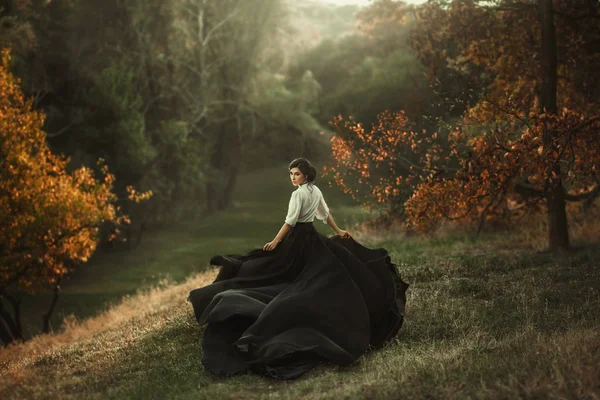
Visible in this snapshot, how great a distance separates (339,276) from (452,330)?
192cm

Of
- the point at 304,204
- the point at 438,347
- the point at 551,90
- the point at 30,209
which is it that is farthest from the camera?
the point at 30,209

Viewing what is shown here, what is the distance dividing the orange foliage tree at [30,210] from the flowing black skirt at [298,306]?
34.5 feet

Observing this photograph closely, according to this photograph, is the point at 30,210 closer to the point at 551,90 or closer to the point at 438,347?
the point at 438,347

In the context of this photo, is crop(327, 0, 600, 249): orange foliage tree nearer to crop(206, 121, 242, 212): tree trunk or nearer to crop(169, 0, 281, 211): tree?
crop(169, 0, 281, 211): tree

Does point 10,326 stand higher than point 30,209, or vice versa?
point 30,209

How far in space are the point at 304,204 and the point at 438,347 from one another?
8.37ft

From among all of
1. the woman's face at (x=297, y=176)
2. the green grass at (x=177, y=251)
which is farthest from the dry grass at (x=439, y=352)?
the green grass at (x=177, y=251)

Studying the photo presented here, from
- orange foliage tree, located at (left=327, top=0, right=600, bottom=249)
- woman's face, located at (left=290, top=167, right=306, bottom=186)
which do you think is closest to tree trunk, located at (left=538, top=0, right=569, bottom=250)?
orange foliage tree, located at (left=327, top=0, right=600, bottom=249)

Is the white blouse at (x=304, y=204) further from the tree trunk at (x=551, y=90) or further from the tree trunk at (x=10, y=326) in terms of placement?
the tree trunk at (x=10, y=326)

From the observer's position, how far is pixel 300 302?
7.82 meters

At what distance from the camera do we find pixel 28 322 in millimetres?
22547

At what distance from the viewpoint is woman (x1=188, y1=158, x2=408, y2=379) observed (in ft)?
24.6

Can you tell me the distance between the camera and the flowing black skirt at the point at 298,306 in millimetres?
7473

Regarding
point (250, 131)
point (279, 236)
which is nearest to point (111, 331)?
point (279, 236)
